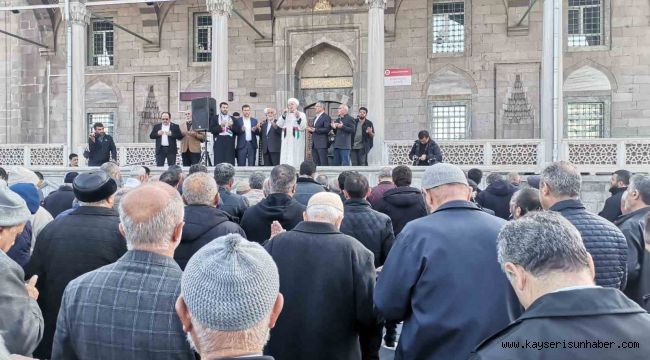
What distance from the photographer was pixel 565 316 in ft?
5.47

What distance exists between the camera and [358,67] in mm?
18000

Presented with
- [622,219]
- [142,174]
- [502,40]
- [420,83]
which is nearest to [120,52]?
[420,83]

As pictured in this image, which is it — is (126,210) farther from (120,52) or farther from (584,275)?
(120,52)

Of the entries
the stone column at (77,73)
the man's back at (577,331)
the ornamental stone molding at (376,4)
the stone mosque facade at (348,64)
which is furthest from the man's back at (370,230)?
the stone mosque facade at (348,64)

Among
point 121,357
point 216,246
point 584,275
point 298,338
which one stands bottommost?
point 298,338

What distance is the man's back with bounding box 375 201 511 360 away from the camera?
2744 mm

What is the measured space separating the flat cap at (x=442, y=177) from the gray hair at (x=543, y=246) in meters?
1.03

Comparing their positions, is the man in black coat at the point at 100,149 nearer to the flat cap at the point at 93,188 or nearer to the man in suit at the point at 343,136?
the man in suit at the point at 343,136

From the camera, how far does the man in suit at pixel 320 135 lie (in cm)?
1266

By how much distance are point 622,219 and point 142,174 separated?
511 centimetres

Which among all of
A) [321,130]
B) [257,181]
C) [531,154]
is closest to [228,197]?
[257,181]

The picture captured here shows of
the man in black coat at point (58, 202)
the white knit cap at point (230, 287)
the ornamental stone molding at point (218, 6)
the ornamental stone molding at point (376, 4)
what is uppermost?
the ornamental stone molding at point (218, 6)

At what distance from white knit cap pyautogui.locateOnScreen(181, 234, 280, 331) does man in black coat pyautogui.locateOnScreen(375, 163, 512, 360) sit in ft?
4.31

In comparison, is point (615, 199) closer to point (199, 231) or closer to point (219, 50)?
point (199, 231)
